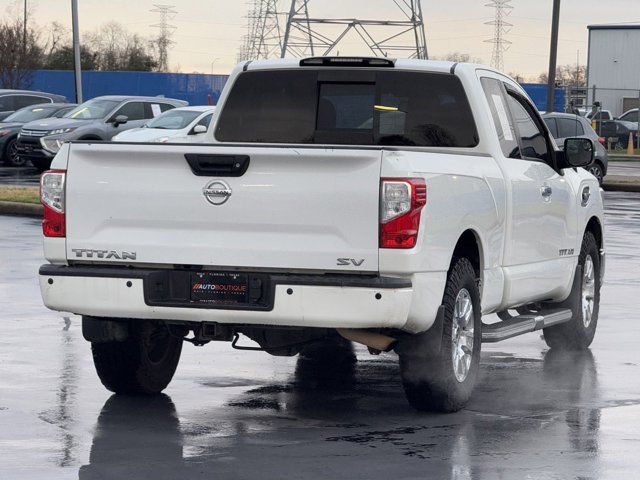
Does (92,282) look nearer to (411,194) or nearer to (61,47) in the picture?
(411,194)

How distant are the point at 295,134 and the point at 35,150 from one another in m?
24.3

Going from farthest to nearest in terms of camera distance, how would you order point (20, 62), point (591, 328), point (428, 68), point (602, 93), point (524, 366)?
1. point (602, 93)
2. point (20, 62)
3. point (591, 328)
4. point (524, 366)
5. point (428, 68)

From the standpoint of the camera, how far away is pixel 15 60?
75.2 meters

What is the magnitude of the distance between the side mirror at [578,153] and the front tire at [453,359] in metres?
2.05

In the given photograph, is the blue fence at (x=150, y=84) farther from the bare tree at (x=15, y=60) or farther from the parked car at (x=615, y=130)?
the parked car at (x=615, y=130)

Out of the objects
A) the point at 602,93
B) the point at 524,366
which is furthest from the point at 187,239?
the point at 602,93

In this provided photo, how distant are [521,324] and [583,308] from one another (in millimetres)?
1707

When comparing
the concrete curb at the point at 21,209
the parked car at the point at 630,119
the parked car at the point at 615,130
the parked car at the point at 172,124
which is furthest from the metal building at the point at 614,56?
the concrete curb at the point at 21,209

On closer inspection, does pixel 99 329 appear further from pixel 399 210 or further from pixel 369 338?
pixel 399 210

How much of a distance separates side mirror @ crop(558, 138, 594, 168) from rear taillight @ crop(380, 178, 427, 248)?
10.1 feet

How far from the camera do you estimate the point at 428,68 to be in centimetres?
938

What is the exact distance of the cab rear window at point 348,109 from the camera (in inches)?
365

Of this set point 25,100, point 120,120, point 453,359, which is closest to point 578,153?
point 453,359

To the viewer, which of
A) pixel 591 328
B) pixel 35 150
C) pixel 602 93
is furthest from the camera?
pixel 602 93
